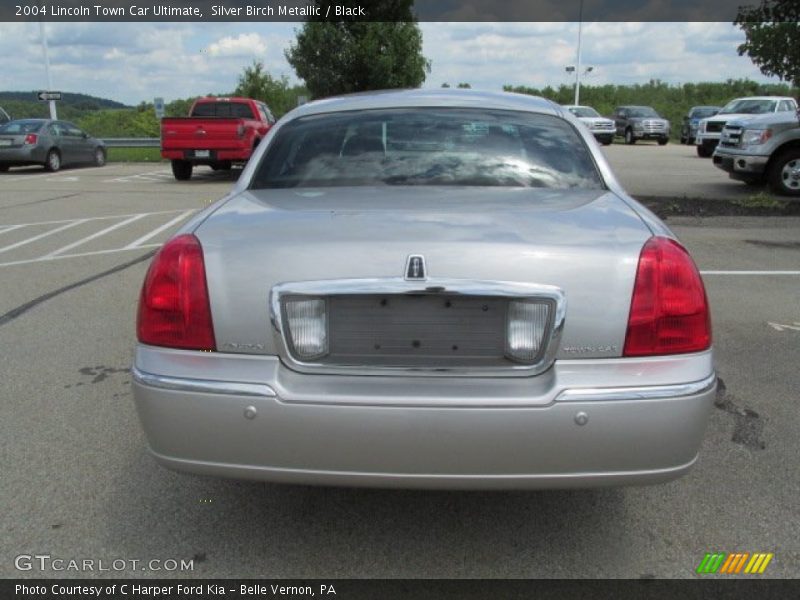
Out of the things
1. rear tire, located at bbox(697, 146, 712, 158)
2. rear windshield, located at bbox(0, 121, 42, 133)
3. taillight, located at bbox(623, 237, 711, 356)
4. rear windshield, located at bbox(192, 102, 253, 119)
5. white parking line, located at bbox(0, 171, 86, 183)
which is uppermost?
rear windshield, located at bbox(192, 102, 253, 119)

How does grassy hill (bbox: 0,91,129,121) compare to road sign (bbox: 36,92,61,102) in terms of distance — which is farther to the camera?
grassy hill (bbox: 0,91,129,121)

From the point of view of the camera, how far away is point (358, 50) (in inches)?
1067

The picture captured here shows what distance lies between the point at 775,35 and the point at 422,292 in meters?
11.0

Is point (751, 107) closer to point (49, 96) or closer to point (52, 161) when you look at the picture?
point (52, 161)

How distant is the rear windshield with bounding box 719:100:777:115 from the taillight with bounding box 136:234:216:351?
82.5ft

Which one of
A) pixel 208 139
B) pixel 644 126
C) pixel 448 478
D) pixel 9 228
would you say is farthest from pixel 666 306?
pixel 644 126

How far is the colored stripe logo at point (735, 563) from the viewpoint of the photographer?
266 centimetres

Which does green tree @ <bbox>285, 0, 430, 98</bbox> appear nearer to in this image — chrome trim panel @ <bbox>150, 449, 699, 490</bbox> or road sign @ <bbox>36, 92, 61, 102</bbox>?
road sign @ <bbox>36, 92, 61, 102</bbox>

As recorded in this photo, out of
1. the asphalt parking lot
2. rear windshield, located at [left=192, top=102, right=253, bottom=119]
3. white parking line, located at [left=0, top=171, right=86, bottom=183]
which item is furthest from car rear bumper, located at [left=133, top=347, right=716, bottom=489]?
white parking line, located at [left=0, top=171, right=86, bottom=183]

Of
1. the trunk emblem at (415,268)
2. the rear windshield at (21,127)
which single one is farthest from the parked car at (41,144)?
the trunk emblem at (415,268)

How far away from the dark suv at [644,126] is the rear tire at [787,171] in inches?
1020

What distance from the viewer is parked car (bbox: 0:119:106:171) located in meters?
20.4
